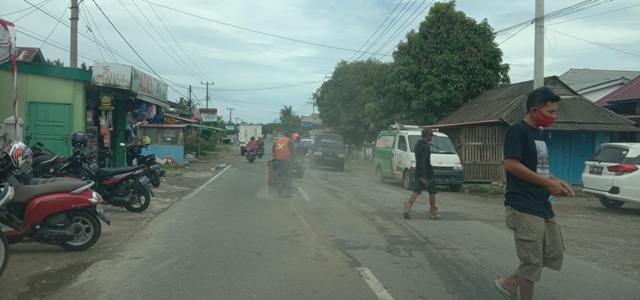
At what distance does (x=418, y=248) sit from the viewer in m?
7.86

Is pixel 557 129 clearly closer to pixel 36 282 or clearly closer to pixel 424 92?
pixel 424 92

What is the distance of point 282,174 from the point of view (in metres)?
14.2

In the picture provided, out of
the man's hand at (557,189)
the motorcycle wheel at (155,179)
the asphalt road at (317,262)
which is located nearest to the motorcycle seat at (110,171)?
the asphalt road at (317,262)

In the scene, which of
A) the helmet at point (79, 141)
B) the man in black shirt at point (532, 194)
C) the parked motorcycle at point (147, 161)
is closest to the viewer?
the man in black shirt at point (532, 194)

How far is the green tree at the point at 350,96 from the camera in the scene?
41094 millimetres

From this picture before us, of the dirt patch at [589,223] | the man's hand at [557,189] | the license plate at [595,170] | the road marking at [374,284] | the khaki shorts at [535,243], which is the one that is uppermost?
the man's hand at [557,189]

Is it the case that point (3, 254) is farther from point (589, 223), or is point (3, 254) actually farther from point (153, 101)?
point (153, 101)

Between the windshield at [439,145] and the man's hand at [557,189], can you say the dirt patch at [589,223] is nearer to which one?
the windshield at [439,145]

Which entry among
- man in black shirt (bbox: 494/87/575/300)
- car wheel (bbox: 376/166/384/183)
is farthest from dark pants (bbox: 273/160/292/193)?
man in black shirt (bbox: 494/87/575/300)

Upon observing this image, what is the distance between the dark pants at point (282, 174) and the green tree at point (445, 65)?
12124mm

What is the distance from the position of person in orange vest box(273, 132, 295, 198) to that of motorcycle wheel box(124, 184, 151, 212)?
Answer: 3.79 meters

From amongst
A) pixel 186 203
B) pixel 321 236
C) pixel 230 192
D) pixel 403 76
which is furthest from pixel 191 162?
pixel 321 236

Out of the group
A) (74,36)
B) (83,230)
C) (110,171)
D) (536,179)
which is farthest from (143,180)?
(74,36)

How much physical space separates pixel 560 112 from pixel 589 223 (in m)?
9.09
